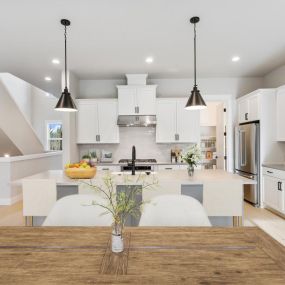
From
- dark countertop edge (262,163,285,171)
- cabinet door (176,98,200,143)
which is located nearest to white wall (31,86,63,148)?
cabinet door (176,98,200,143)

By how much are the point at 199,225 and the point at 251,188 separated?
11.6ft

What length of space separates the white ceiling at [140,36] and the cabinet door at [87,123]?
0.74 metres

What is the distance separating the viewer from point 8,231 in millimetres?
1422

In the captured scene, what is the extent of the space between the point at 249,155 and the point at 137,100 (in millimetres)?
2600

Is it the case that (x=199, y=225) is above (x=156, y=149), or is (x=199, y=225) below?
below

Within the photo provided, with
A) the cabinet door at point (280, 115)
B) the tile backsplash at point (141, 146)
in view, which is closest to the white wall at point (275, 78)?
the cabinet door at point (280, 115)

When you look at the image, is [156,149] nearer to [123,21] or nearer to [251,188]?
[251,188]

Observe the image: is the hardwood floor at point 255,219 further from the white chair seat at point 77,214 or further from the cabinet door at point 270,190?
the white chair seat at point 77,214

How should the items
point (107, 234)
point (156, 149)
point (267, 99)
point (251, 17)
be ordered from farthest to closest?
point (156, 149), point (267, 99), point (251, 17), point (107, 234)

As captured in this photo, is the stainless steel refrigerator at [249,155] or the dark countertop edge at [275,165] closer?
the dark countertop edge at [275,165]

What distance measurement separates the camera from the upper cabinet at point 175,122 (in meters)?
5.19

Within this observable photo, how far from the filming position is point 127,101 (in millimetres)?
5102

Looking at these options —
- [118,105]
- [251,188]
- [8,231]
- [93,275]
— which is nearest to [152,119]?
[118,105]

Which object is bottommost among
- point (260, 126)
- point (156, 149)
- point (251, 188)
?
point (251, 188)
